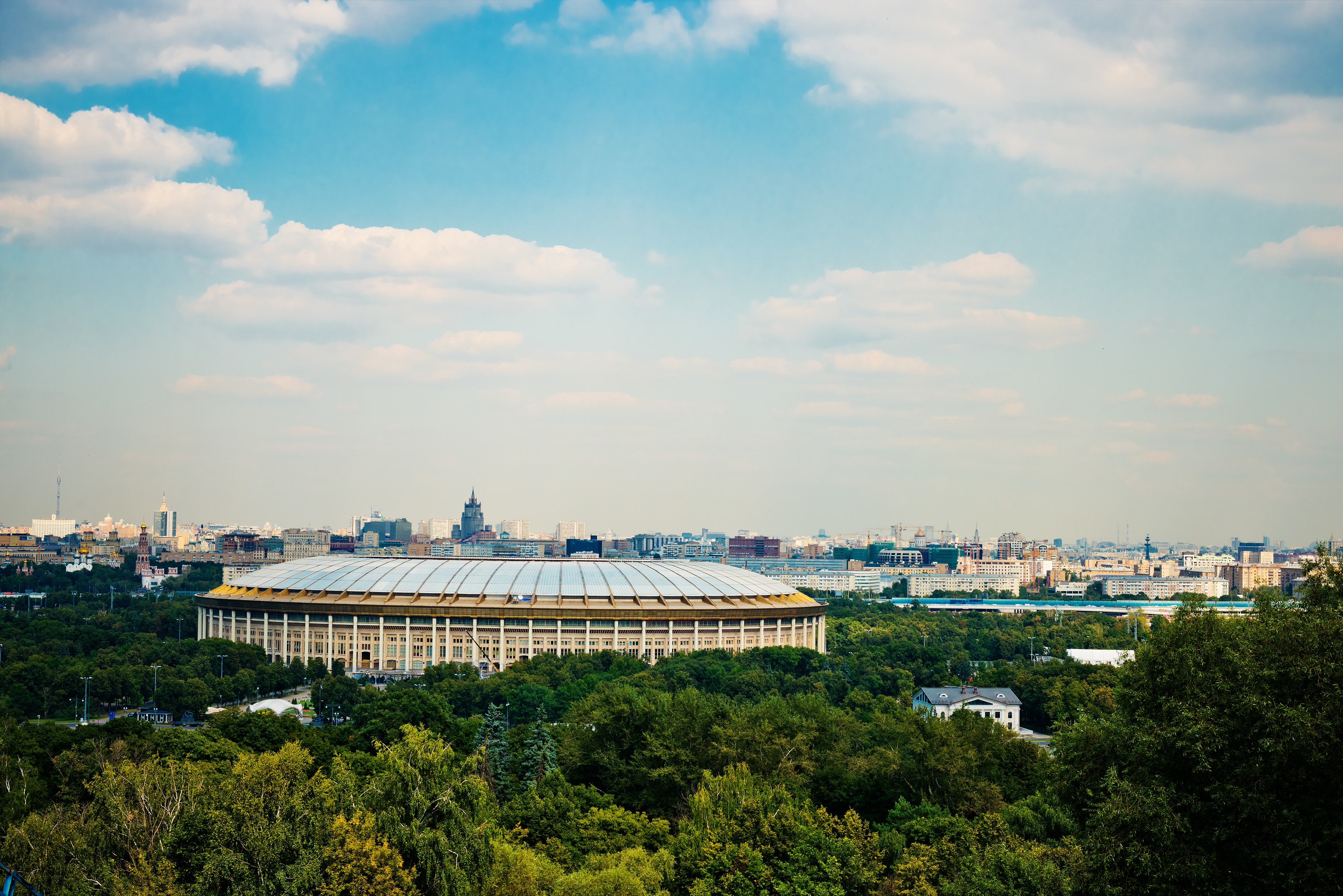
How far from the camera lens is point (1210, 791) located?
22109 mm

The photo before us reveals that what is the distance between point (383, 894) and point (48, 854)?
884cm

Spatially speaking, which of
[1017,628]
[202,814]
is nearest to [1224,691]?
[202,814]

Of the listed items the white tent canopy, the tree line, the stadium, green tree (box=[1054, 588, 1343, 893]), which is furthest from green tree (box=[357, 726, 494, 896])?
the stadium

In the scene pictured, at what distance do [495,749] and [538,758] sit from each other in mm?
1909

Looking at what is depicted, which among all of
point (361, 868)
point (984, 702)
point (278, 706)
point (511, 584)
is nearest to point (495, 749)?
point (361, 868)

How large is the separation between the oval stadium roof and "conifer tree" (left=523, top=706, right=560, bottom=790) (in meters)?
42.2

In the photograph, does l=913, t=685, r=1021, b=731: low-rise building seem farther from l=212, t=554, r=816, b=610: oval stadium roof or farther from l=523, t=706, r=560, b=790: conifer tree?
l=523, t=706, r=560, b=790: conifer tree

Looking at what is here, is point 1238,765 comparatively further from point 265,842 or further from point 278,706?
point 278,706

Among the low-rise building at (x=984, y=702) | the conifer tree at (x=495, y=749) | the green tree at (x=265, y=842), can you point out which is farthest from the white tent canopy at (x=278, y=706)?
the low-rise building at (x=984, y=702)

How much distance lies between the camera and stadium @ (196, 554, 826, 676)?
8406 centimetres

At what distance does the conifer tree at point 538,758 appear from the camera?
1603 inches

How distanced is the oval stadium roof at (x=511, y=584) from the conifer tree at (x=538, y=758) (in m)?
42.2

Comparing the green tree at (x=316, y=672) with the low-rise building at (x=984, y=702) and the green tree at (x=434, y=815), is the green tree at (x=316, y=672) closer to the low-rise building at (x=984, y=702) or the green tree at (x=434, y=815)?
the low-rise building at (x=984, y=702)

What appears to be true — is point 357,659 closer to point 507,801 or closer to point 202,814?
point 507,801
